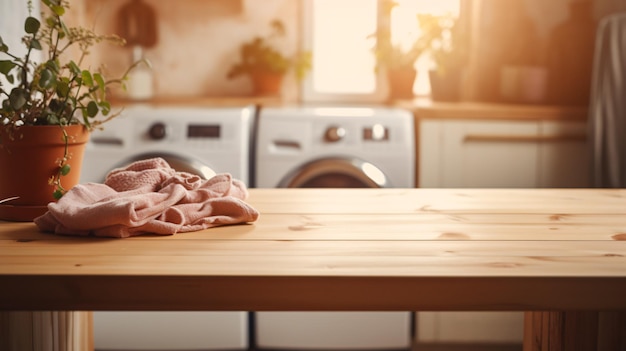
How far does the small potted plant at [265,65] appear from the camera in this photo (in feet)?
10.2

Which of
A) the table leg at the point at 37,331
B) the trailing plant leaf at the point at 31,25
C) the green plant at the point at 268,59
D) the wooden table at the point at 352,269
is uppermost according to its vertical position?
the green plant at the point at 268,59

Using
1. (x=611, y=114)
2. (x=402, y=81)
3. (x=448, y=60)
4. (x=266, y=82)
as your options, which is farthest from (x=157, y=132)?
(x=611, y=114)

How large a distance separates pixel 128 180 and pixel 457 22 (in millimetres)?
2429

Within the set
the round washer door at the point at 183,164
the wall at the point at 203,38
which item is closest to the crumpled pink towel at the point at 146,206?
the round washer door at the point at 183,164

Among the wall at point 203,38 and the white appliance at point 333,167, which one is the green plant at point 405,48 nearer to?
the wall at point 203,38

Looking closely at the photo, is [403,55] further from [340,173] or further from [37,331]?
[37,331]

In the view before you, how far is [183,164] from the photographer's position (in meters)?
2.30

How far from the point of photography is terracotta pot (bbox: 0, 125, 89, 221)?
1.01 metres

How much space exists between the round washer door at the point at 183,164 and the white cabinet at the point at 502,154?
2.54ft

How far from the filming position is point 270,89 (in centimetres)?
315

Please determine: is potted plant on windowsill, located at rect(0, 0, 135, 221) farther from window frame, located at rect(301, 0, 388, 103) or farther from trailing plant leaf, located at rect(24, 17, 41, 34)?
window frame, located at rect(301, 0, 388, 103)

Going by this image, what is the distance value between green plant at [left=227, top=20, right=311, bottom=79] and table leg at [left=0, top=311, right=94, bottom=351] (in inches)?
85.0

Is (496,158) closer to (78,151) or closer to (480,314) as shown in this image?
(480,314)

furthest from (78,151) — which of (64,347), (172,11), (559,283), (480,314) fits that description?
(172,11)
